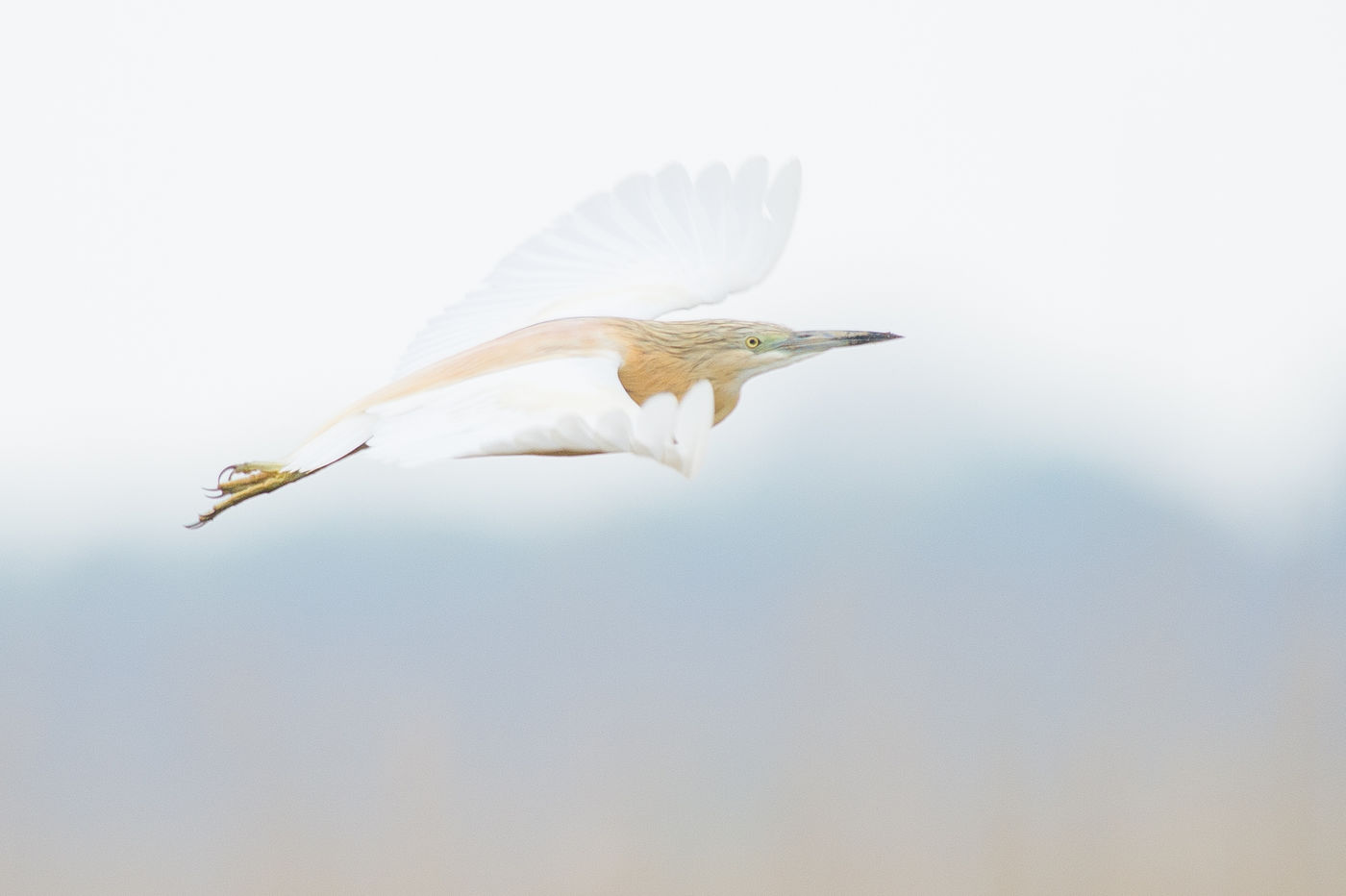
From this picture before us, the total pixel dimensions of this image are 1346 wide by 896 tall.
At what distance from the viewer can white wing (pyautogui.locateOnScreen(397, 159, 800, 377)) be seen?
4.54ft

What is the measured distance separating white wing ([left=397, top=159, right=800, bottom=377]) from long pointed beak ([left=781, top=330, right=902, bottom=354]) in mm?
91

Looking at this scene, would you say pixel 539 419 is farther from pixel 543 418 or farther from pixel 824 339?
pixel 824 339

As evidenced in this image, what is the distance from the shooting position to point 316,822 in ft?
5.33

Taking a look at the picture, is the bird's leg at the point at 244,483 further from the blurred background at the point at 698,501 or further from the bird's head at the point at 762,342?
the bird's head at the point at 762,342

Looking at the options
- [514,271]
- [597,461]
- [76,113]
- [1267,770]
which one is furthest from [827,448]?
[76,113]

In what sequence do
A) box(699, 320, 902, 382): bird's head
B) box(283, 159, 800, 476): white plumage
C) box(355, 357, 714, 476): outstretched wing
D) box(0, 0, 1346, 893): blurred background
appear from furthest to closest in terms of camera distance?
box(0, 0, 1346, 893): blurred background
box(699, 320, 902, 382): bird's head
box(283, 159, 800, 476): white plumage
box(355, 357, 714, 476): outstretched wing

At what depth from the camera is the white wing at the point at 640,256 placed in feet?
4.54

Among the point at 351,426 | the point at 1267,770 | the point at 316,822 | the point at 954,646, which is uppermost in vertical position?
the point at 351,426

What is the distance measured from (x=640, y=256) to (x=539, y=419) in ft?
1.19

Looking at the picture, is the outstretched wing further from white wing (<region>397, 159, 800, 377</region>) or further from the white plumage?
white wing (<region>397, 159, 800, 377</region>)

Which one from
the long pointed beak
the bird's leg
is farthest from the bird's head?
the bird's leg

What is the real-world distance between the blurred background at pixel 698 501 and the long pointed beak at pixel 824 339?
0.13 m

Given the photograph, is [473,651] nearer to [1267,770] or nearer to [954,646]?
[954,646]

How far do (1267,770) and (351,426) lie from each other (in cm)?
145
